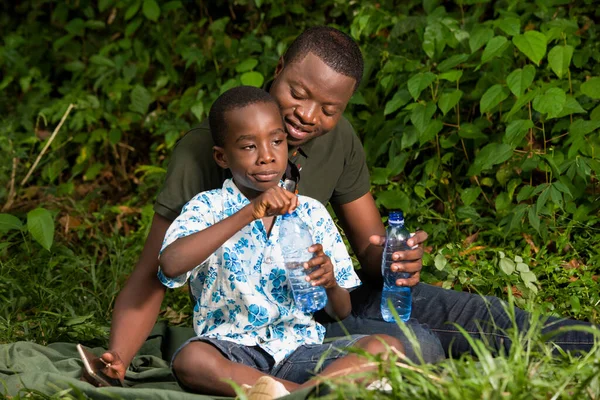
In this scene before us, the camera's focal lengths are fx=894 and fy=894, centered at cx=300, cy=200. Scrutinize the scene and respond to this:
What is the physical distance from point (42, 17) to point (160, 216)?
4.49m

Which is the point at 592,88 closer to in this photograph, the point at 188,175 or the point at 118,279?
the point at 188,175

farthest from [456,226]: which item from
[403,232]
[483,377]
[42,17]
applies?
[42,17]

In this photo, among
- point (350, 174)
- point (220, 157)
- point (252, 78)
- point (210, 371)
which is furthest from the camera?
point (252, 78)

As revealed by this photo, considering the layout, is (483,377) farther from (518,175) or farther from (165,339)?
(518,175)

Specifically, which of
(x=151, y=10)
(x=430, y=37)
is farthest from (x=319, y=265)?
(x=151, y=10)

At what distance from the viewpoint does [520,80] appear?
14.0 ft

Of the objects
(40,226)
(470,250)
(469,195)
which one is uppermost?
(40,226)

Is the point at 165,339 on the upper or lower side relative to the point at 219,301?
lower

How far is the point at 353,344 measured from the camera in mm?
2934

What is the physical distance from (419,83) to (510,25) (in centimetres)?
52

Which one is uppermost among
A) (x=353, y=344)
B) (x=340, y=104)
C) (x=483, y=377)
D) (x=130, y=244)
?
(x=340, y=104)

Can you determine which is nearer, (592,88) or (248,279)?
(248,279)

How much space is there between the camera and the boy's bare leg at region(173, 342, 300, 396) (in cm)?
285

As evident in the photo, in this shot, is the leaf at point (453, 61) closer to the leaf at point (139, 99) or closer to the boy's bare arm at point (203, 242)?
the boy's bare arm at point (203, 242)
